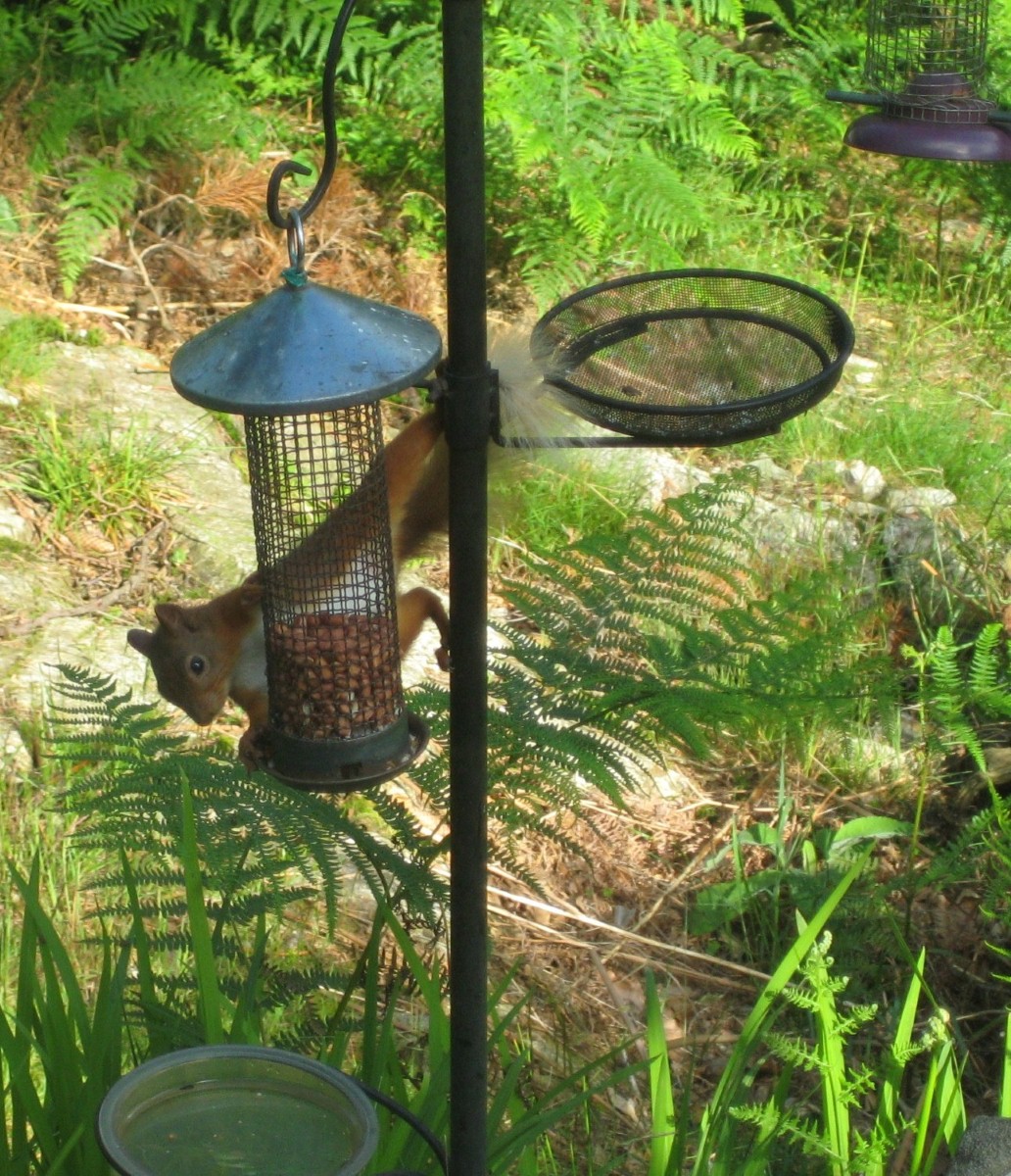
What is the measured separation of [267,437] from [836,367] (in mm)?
641

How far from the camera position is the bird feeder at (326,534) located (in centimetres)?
129

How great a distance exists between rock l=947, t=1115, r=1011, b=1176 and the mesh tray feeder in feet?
3.43

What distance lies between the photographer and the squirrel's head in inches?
102

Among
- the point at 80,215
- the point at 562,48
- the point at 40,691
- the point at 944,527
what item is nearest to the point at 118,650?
the point at 40,691

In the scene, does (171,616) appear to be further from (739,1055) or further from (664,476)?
(664,476)

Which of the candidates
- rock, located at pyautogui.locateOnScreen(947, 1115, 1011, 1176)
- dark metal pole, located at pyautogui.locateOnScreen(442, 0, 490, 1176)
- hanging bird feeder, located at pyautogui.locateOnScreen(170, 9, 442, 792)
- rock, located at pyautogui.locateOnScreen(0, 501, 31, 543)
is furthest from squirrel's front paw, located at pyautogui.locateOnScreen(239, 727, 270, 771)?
rock, located at pyautogui.locateOnScreen(0, 501, 31, 543)

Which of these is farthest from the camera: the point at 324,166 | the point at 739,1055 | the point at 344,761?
the point at 739,1055

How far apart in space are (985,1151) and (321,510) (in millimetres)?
1232

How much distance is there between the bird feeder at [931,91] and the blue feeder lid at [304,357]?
1689 mm

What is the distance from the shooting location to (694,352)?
2203 mm

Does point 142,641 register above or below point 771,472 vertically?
above

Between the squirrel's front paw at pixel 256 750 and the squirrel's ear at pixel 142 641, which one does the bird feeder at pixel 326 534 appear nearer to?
the squirrel's front paw at pixel 256 750

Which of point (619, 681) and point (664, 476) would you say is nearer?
point (619, 681)

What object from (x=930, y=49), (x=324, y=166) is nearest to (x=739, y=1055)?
(x=324, y=166)
